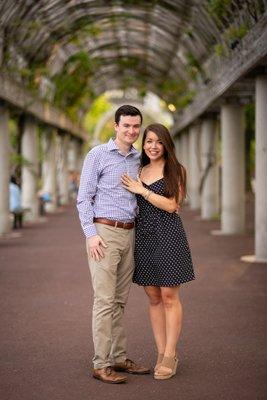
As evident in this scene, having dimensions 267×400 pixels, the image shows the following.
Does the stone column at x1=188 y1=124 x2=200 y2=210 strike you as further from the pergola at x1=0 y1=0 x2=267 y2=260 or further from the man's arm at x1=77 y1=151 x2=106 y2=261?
the man's arm at x1=77 y1=151 x2=106 y2=261

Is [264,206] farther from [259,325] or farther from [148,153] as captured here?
[148,153]

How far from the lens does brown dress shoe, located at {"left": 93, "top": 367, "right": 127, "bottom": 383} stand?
657 centimetres

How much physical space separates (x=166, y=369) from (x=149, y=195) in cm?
129

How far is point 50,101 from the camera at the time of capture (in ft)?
108

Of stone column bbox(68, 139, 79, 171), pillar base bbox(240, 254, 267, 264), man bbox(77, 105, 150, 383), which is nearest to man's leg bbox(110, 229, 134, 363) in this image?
man bbox(77, 105, 150, 383)

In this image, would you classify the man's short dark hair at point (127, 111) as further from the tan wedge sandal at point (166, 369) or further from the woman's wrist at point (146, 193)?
the tan wedge sandal at point (166, 369)

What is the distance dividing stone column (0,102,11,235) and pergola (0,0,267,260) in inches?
1.1

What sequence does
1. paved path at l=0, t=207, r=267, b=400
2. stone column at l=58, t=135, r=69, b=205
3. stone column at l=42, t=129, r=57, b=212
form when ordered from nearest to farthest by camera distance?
paved path at l=0, t=207, r=267, b=400 < stone column at l=42, t=129, r=57, b=212 < stone column at l=58, t=135, r=69, b=205

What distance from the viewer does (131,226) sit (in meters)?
6.77

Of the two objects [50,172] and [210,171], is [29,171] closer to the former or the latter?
[210,171]

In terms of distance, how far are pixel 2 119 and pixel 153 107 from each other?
202 feet

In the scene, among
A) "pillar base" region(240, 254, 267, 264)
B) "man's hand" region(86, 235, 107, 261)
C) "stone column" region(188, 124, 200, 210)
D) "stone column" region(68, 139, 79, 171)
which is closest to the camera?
"man's hand" region(86, 235, 107, 261)

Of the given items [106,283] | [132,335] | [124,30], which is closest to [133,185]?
[106,283]

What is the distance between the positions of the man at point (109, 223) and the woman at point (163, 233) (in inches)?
3.4
